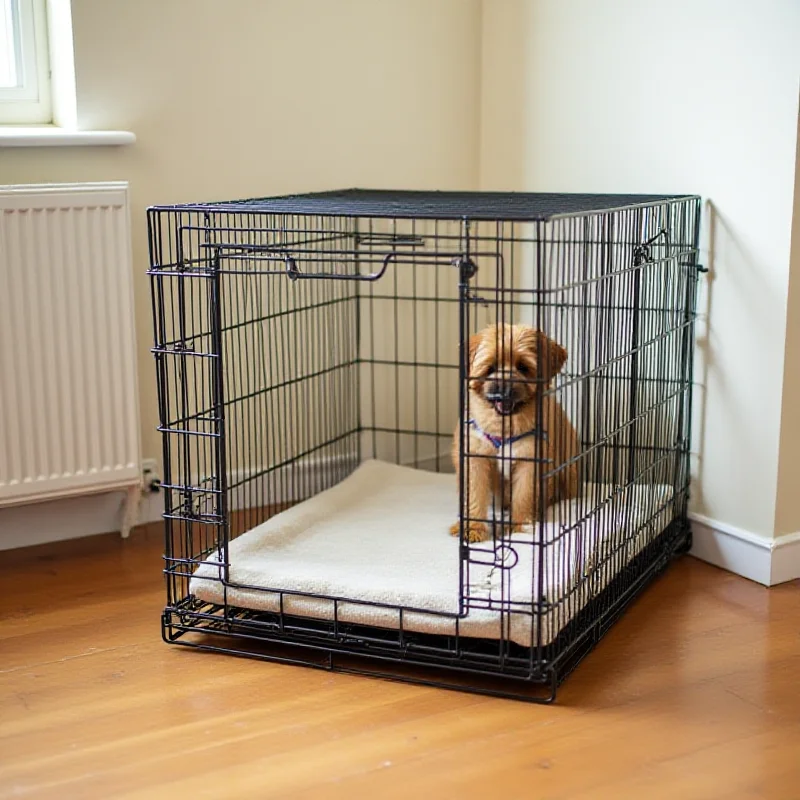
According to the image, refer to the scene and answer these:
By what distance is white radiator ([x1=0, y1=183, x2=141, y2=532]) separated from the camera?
2967 millimetres

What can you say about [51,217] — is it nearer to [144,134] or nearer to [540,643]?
[144,134]

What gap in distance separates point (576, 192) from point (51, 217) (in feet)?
4.68

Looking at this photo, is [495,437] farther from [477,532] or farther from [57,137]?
[57,137]

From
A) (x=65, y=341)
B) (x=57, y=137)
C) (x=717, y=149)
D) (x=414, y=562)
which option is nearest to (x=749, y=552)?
(x=414, y=562)

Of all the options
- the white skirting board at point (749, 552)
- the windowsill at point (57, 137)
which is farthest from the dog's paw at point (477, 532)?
the windowsill at point (57, 137)

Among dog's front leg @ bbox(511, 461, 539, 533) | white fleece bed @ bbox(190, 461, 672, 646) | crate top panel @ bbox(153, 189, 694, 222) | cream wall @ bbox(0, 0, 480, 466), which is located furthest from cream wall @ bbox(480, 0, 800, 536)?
dog's front leg @ bbox(511, 461, 539, 533)

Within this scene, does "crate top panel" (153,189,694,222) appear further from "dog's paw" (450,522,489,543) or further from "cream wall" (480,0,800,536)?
"dog's paw" (450,522,489,543)

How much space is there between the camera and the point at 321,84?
3471mm

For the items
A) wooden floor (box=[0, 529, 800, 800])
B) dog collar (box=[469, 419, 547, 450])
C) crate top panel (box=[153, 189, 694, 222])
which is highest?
crate top panel (box=[153, 189, 694, 222])

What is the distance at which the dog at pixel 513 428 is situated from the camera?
8.11 ft

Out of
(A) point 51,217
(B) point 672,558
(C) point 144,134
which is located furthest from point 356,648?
(C) point 144,134

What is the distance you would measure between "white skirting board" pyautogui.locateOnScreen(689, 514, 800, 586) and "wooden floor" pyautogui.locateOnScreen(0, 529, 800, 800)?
0.13m

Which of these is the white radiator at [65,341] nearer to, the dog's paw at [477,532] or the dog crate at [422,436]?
the dog crate at [422,436]

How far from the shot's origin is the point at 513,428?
2.70 metres
